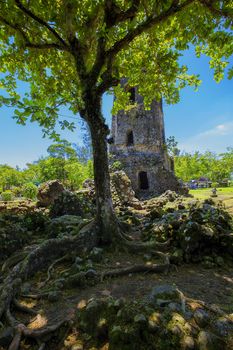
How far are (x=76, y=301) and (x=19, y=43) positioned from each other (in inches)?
263

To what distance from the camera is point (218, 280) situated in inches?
185

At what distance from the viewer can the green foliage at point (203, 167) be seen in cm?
5441

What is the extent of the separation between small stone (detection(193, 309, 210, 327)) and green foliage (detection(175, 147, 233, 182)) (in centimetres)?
5348

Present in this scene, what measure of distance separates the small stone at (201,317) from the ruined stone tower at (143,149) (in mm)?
20674

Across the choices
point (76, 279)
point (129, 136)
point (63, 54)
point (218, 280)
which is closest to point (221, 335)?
point (218, 280)

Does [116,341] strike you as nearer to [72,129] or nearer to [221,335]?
[221,335]

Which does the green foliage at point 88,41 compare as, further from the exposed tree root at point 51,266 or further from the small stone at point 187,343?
the small stone at point 187,343

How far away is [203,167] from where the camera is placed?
184 ft

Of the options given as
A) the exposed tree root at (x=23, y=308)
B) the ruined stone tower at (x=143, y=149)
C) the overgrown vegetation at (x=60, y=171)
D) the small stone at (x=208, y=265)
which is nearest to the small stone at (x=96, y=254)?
the exposed tree root at (x=23, y=308)

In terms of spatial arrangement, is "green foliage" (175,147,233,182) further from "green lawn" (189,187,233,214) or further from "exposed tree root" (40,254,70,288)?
"exposed tree root" (40,254,70,288)

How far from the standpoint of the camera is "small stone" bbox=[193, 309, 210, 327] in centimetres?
271

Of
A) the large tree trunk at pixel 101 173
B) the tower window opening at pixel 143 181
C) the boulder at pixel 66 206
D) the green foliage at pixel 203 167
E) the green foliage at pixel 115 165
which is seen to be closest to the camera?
the large tree trunk at pixel 101 173

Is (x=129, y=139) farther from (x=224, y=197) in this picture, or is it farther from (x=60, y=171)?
(x=224, y=197)

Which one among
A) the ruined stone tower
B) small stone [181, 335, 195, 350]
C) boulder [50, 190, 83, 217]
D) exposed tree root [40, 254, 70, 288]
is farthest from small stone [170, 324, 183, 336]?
the ruined stone tower
